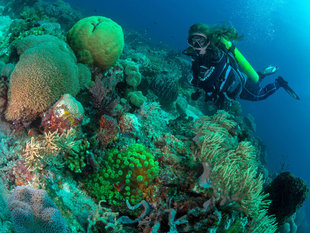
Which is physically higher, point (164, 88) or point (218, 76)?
point (218, 76)

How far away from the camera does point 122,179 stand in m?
3.01

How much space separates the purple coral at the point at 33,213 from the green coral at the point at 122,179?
103cm

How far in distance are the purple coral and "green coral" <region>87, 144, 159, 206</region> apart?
3.37ft

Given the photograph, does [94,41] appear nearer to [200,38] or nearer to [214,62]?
[200,38]

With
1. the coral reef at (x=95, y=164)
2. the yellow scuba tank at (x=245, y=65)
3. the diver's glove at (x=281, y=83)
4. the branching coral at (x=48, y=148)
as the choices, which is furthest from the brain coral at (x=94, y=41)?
the diver's glove at (x=281, y=83)

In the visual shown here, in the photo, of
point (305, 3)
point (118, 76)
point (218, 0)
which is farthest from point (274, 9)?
point (118, 76)

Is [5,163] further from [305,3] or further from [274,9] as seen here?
[274,9]

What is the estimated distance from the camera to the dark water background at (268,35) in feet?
173

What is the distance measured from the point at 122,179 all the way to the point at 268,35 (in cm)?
10296

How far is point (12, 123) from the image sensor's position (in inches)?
127

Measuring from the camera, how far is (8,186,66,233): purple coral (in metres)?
1.70

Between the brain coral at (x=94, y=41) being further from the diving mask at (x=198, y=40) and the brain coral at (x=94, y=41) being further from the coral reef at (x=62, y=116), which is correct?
the diving mask at (x=198, y=40)

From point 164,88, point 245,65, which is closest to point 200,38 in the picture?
point 164,88

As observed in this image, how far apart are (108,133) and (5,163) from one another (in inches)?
56.4
